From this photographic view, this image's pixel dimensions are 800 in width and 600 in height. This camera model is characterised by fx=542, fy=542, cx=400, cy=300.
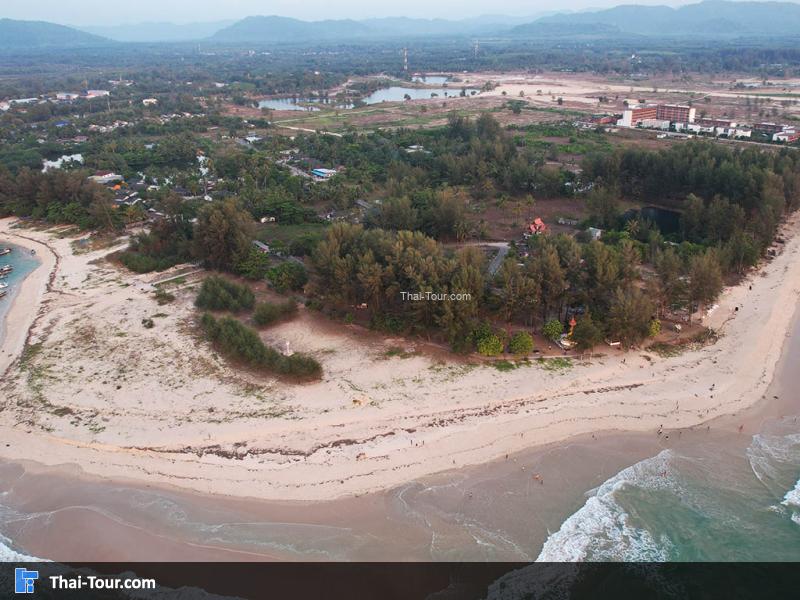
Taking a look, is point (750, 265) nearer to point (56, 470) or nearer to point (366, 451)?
point (366, 451)

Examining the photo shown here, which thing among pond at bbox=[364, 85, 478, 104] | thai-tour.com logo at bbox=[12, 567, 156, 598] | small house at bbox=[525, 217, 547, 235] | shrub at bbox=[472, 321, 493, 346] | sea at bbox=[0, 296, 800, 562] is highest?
pond at bbox=[364, 85, 478, 104]

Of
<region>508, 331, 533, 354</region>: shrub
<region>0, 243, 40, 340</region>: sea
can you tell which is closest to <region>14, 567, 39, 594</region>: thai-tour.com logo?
<region>0, 243, 40, 340</region>: sea

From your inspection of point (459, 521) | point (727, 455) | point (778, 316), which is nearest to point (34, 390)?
point (459, 521)

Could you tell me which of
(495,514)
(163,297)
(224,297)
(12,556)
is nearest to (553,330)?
(495,514)

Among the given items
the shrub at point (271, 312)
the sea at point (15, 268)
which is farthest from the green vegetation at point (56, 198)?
the shrub at point (271, 312)

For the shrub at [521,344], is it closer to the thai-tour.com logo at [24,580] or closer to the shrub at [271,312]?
the shrub at [271,312]

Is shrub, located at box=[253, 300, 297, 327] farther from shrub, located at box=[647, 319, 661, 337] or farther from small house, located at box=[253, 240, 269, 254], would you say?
shrub, located at box=[647, 319, 661, 337]

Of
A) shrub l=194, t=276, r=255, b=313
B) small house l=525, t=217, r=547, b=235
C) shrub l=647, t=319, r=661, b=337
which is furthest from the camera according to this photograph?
small house l=525, t=217, r=547, b=235

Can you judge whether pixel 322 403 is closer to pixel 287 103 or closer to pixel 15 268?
pixel 15 268
